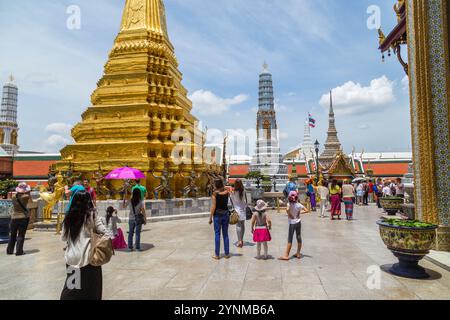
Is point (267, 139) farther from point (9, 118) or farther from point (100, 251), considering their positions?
point (100, 251)

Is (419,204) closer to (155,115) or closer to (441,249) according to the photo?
(441,249)

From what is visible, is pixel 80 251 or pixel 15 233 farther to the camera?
pixel 15 233

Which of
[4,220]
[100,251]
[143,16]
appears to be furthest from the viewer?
[143,16]

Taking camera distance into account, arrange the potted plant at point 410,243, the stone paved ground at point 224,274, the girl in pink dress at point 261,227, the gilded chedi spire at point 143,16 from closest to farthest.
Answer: the stone paved ground at point 224,274
the potted plant at point 410,243
the girl in pink dress at point 261,227
the gilded chedi spire at point 143,16

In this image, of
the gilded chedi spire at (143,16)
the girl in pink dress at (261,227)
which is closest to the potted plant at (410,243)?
the girl in pink dress at (261,227)

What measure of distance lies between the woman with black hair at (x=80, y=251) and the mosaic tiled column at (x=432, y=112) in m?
6.71

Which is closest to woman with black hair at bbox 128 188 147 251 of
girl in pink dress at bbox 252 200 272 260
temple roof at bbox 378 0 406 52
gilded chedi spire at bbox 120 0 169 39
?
girl in pink dress at bbox 252 200 272 260

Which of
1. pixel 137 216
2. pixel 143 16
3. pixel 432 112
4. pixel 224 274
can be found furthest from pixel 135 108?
pixel 432 112

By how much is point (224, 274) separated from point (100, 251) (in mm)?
2727

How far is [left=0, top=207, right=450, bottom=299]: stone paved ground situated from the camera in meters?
4.39

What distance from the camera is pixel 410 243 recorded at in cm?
501

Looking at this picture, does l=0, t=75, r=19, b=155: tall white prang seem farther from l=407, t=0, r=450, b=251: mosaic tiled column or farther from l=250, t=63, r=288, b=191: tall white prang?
l=407, t=0, r=450, b=251: mosaic tiled column

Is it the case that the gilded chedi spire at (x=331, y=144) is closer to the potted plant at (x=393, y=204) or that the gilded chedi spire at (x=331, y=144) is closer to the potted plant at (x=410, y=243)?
the potted plant at (x=393, y=204)

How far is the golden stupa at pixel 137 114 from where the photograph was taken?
1373 centimetres
